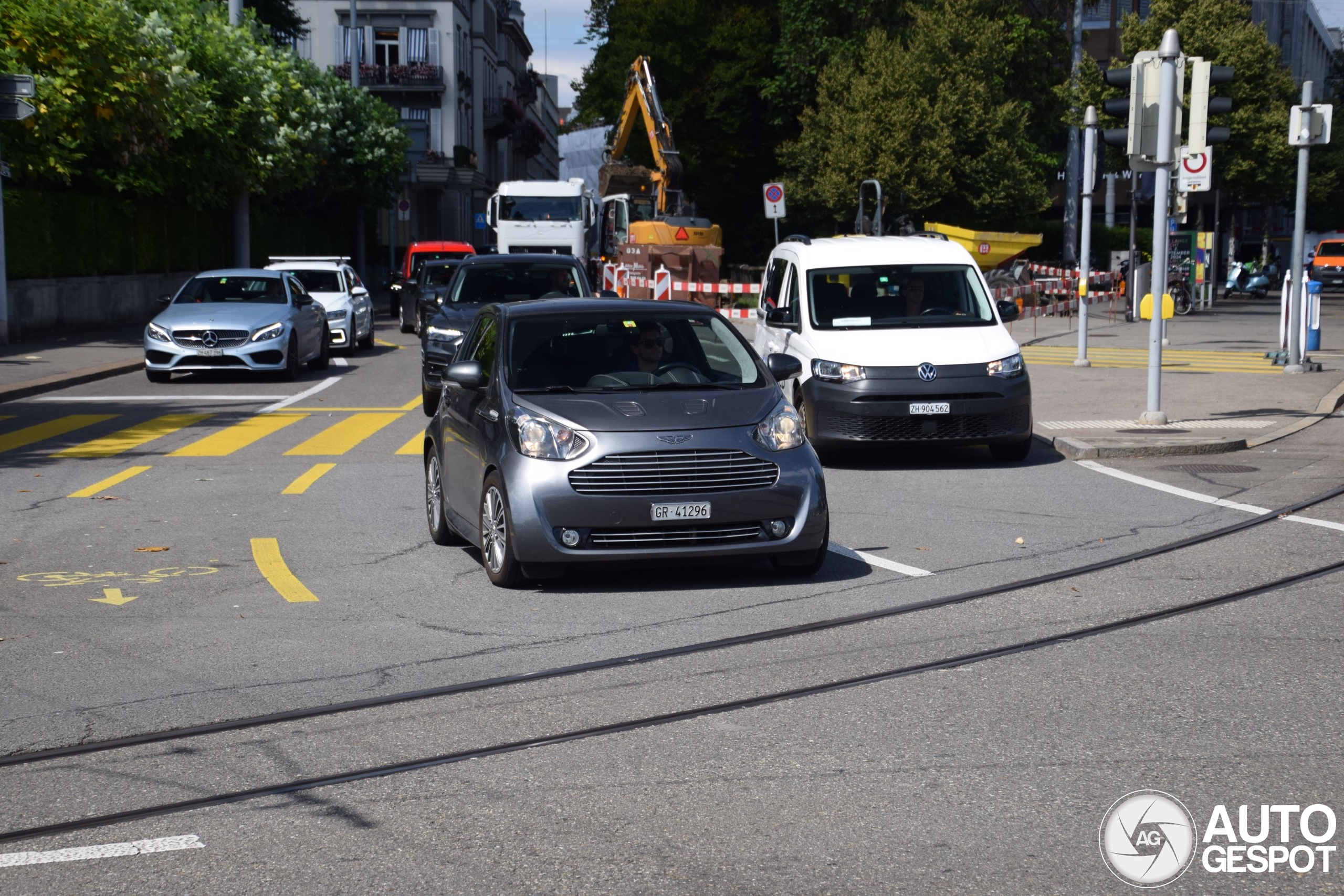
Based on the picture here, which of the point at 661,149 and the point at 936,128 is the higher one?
the point at 936,128

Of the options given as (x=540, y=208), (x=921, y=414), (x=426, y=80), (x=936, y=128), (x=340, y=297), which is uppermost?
(x=426, y=80)

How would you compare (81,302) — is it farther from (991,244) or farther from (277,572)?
(277,572)

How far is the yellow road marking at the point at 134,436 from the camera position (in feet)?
48.4

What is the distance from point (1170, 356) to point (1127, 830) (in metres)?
22.0

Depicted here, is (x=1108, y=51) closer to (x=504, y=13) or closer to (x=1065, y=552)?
(x=504, y=13)

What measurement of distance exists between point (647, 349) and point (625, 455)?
1199 mm

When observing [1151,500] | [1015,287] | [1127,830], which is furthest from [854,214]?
[1127,830]

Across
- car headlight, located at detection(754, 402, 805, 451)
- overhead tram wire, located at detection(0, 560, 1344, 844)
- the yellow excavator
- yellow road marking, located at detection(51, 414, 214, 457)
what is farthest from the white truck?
overhead tram wire, located at detection(0, 560, 1344, 844)

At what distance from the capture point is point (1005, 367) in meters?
13.4

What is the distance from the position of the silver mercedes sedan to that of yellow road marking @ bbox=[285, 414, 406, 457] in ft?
15.2

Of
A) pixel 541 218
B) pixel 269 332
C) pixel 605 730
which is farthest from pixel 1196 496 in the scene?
pixel 541 218

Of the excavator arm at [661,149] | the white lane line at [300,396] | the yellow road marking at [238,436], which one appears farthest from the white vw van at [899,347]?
the excavator arm at [661,149]

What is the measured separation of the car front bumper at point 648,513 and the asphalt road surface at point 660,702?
25 centimetres

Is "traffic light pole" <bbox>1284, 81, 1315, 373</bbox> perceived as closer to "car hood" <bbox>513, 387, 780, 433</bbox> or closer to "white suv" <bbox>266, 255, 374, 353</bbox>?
"car hood" <bbox>513, 387, 780, 433</bbox>
